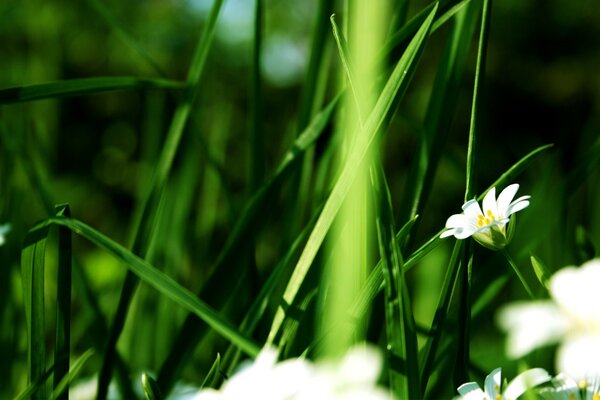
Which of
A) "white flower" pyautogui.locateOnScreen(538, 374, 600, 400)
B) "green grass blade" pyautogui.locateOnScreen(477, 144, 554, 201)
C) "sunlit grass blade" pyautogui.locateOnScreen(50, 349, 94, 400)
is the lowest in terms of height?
"white flower" pyautogui.locateOnScreen(538, 374, 600, 400)

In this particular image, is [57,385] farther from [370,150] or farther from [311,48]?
[311,48]

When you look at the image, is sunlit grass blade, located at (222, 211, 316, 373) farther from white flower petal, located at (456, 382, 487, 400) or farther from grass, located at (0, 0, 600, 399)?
white flower petal, located at (456, 382, 487, 400)

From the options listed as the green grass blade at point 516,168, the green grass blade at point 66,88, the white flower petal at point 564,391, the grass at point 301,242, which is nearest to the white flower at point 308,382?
the grass at point 301,242

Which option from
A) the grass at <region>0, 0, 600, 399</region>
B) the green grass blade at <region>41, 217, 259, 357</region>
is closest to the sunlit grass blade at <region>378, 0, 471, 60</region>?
the grass at <region>0, 0, 600, 399</region>

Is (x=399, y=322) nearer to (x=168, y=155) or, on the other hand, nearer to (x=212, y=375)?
(x=212, y=375)

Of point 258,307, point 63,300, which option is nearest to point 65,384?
point 63,300

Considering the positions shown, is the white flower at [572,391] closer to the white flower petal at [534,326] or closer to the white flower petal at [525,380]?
the white flower petal at [525,380]
